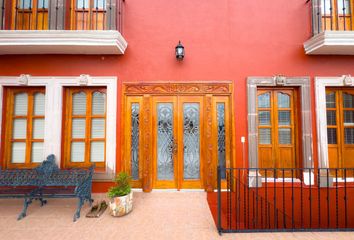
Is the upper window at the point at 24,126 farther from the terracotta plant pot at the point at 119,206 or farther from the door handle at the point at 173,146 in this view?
the door handle at the point at 173,146

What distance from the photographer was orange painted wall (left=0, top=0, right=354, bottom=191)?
16.2 ft

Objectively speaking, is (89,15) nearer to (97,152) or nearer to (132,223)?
(97,152)

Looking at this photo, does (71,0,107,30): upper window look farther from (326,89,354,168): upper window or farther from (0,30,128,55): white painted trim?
(326,89,354,168): upper window

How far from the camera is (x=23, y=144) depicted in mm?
5016

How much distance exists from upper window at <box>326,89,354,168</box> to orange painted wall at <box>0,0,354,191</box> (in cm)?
55

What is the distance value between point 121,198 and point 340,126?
5.31 m

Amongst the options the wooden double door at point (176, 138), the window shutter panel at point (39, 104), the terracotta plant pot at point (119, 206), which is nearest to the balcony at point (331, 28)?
the wooden double door at point (176, 138)

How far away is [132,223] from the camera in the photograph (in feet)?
11.1

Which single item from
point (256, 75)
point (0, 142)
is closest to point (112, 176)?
point (0, 142)

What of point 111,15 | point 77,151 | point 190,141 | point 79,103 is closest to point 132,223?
point 190,141

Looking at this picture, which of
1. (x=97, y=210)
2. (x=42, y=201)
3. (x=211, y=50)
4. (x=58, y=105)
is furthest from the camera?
(x=211, y=50)

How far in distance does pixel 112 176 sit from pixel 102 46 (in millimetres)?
2926

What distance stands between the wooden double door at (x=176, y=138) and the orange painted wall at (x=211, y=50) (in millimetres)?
382

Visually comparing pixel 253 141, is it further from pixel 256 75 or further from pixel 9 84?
pixel 9 84
